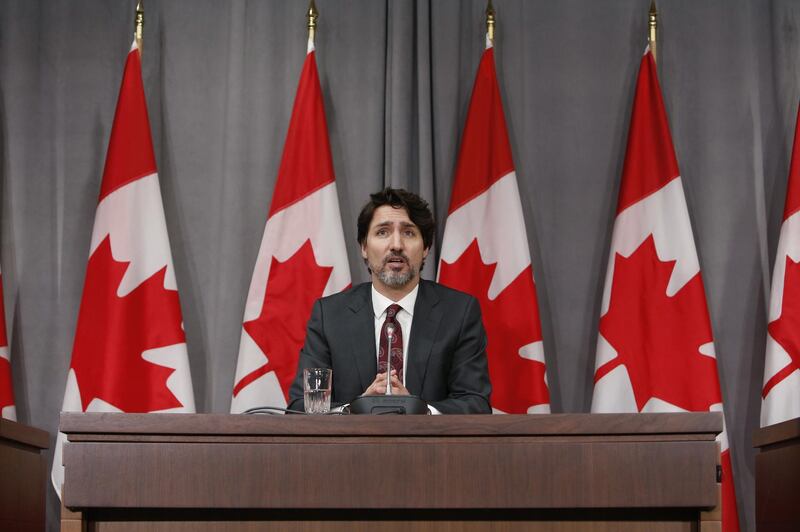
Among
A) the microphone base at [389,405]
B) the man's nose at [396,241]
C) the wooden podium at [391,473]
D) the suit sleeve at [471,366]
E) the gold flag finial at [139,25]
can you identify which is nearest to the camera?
the wooden podium at [391,473]

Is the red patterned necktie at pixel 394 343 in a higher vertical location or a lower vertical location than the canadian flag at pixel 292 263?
lower

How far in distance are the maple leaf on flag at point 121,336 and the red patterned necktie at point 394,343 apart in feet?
3.43

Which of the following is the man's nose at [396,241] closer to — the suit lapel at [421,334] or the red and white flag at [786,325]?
the suit lapel at [421,334]

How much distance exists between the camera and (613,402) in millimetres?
4168

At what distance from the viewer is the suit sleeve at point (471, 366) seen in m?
3.48

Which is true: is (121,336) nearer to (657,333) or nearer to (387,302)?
(387,302)

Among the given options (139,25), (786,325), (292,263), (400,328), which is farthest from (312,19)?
(786,325)

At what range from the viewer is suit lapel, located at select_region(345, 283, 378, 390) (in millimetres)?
3572

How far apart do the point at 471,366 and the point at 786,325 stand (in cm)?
145

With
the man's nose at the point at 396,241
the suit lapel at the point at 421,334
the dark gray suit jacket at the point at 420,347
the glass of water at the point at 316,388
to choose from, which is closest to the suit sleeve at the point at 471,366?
the dark gray suit jacket at the point at 420,347

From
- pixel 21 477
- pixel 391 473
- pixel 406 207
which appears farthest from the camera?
pixel 406 207

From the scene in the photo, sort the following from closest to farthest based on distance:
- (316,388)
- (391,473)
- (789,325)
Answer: (391,473)
(316,388)
(789,325)

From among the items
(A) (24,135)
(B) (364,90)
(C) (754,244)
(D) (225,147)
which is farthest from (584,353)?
(A) (24,135)

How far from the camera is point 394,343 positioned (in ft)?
11.8
